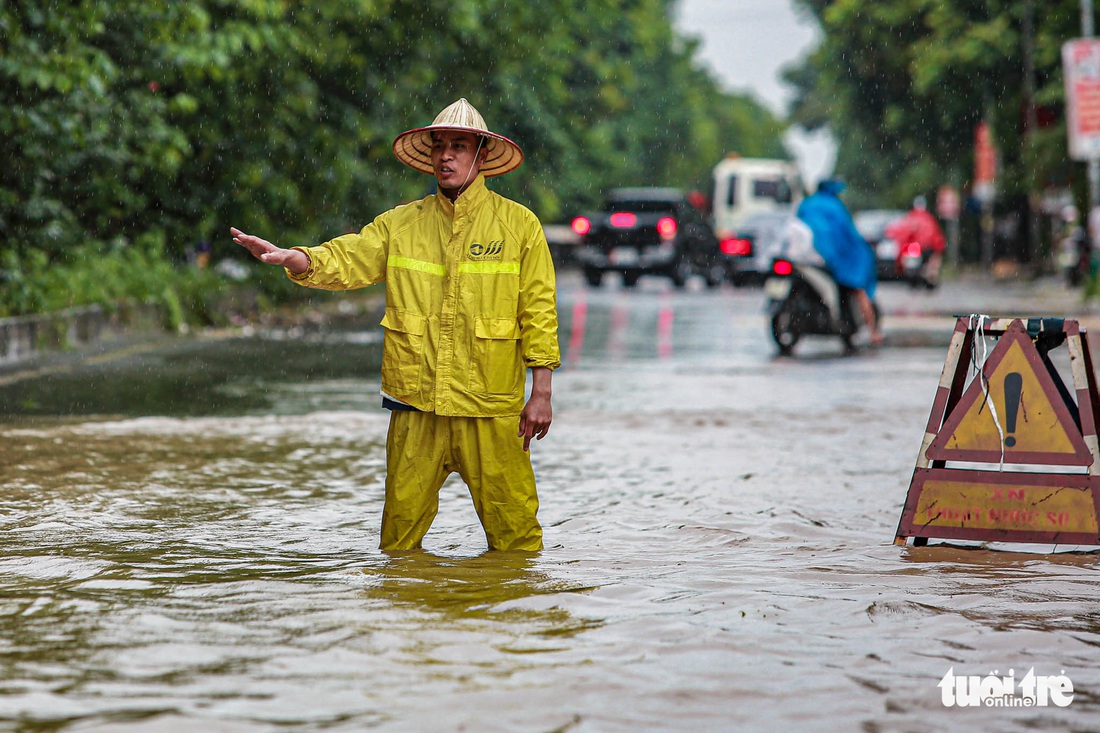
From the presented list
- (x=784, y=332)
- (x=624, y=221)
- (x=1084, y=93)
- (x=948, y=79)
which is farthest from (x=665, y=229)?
(x=784, y=332)

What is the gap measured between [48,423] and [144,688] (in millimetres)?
7277

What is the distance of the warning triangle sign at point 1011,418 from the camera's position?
7129mm

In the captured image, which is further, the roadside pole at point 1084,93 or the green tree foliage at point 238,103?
the roadside pole at point 1084,93

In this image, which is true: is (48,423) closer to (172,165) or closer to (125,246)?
(172,165)

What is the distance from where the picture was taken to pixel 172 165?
20.3m

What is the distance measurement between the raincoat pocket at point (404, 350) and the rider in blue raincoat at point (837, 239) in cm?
1235

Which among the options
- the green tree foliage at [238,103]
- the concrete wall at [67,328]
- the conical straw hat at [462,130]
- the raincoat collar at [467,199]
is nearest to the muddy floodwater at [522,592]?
the raincoat collar at [467,199]

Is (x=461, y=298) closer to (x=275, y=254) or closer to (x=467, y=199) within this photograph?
(x=467, y=199)

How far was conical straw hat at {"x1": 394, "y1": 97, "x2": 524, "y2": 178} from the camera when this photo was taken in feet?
21.4

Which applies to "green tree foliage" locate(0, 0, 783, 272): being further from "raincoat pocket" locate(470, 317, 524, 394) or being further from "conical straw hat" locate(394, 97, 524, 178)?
"raincoat pocket" locate(470, 317, 524, 394)

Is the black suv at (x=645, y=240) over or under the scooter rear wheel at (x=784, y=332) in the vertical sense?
over

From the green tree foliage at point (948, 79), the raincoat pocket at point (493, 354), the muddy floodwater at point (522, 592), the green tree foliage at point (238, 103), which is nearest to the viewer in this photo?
the muddy floodwater at point (522, 592)

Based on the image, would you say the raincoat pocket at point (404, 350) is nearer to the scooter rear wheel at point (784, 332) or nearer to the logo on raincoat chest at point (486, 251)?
the logo on raincoat chest at point (486, 251)

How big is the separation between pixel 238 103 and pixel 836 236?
8521mm
